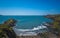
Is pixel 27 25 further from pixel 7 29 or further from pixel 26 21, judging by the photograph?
pixel 7 29

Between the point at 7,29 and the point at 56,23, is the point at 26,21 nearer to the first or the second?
the point at 7,29

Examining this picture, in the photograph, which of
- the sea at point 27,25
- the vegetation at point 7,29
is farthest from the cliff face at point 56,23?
the vegetation at point 7,29

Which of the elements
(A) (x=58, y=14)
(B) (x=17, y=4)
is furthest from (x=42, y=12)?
(B) (x=17, y=4)

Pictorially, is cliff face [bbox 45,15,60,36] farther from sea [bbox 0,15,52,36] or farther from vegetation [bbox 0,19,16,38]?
vegetation [bbox 0,19,16,38]

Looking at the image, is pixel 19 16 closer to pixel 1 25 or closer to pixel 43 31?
pixel 1 25

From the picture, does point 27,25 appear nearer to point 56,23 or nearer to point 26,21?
point 26,21

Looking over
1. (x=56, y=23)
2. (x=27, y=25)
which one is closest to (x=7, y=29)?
(x=27, y=25)

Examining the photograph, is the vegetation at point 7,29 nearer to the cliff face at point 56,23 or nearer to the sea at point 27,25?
the sea at point 27,25

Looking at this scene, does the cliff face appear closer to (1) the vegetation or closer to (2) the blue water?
(2) the blue water

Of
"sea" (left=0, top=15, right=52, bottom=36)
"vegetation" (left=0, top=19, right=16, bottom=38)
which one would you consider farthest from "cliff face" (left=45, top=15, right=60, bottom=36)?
"vegetation" (left=0, top=19, right=16, bottom=38)
